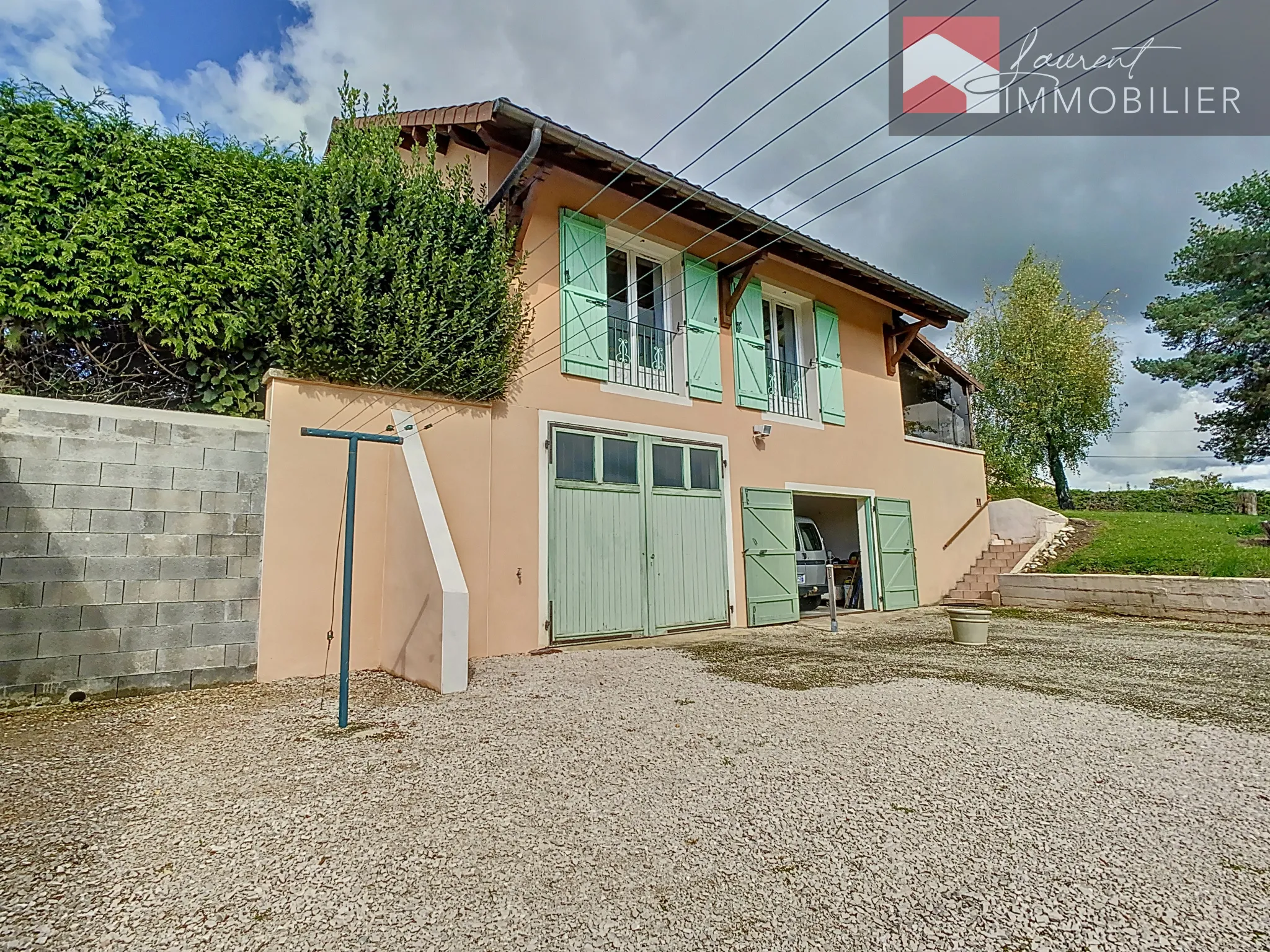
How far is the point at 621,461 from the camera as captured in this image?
7.43 metres

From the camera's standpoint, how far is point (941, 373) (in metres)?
13.5

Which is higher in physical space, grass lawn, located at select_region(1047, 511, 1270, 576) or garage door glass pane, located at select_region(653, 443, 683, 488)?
garage door glass pane, located at select_region(653, 443, 683, 488)

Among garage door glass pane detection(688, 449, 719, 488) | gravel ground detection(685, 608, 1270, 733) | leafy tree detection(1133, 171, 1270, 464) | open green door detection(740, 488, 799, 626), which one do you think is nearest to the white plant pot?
gravel ground detection(685, 608, 1270, 733)

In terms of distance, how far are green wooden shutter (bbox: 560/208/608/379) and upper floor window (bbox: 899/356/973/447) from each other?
7.92m

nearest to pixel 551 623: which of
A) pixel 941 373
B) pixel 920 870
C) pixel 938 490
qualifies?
pixel 920 870

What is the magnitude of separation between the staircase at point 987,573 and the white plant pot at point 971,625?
524cm

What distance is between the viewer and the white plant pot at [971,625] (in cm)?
668

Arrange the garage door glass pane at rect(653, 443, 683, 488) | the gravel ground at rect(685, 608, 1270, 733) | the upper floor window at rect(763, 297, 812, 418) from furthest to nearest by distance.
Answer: the upper floor window at rect(763, 297, 812, 418)
the garage door glass pane at rect(653, 443, 683, 488)
the gravel ground at rect(685, 608, 1270, 733)

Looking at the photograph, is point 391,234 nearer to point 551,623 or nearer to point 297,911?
point 551,623

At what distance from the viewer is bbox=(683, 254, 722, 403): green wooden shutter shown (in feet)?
27.4

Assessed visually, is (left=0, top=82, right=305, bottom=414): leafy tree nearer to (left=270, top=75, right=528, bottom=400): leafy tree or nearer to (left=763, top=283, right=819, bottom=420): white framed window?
(left=270, top=75, right=528, bottom=400): leafy tree

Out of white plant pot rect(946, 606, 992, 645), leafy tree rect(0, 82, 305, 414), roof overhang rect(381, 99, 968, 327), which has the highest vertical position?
roof overhang rect(381, 99, 968, 327)

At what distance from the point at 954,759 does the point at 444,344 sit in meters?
5.45

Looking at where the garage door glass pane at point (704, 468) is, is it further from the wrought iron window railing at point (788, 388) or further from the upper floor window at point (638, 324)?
Answer: the wrought iron window railing at point (788, 388)
